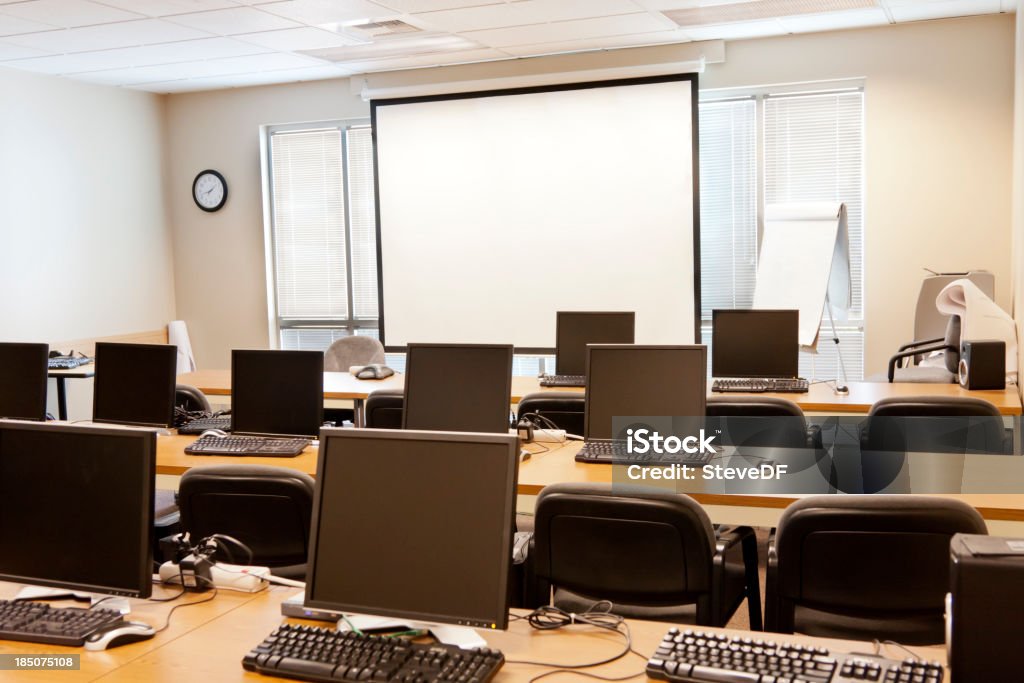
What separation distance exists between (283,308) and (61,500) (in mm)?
6287

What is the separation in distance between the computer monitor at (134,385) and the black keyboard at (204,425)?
0.22m

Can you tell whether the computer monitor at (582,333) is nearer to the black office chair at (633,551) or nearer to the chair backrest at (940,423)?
the chair backrest at (940,423)

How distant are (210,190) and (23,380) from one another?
427 centimetres

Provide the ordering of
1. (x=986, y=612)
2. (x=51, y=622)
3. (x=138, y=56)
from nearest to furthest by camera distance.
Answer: (x=986, y=612)
(x=51, y=622)
(x=138, y=56)

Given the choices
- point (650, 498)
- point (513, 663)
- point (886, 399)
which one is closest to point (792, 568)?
Result: point (650, 498)

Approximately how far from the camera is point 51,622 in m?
1.95

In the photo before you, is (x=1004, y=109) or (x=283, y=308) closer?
(x=1004, y=109)

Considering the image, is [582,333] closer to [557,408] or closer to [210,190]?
[557,408]

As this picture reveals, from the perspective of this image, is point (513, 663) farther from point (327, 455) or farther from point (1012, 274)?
point (1012, 274)

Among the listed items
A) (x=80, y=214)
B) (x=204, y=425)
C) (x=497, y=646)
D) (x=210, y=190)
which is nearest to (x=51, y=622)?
(x=497, y=646)

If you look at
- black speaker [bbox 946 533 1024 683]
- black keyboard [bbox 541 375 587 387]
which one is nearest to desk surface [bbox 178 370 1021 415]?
black keyboard [bbox 541 375 587 387]

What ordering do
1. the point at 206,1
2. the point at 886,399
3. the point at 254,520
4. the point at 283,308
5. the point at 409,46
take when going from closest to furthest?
1. the point at 254,520
2. the point at 886,399
3. the point at 206,1
4. the point at 409,46
5. the point at 283,308

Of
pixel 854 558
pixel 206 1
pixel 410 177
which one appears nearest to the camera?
pixel 854 558

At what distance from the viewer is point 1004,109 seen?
614 cm
